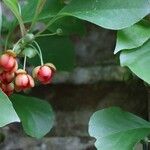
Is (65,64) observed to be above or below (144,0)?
below

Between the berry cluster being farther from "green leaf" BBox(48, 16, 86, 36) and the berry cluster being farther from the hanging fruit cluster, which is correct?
"green leaf" BBox(48, 16, 86, 36)

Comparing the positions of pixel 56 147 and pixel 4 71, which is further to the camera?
pixel 56 147

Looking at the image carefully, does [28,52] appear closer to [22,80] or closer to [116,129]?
[22,80]

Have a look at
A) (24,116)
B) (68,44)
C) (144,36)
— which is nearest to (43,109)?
(24,116)

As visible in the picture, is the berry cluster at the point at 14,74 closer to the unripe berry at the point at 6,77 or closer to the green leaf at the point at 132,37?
the unripe berry at the point at 6,77

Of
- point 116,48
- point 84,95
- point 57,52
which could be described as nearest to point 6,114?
point 116,48

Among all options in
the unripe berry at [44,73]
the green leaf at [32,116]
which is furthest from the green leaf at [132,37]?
the green leaf at [32,116]

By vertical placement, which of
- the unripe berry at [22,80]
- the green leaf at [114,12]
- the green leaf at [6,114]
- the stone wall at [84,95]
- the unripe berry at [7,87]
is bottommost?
the stone wall at [84,95]

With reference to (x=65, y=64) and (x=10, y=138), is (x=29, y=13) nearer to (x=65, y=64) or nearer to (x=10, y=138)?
(x=65, y=64)
